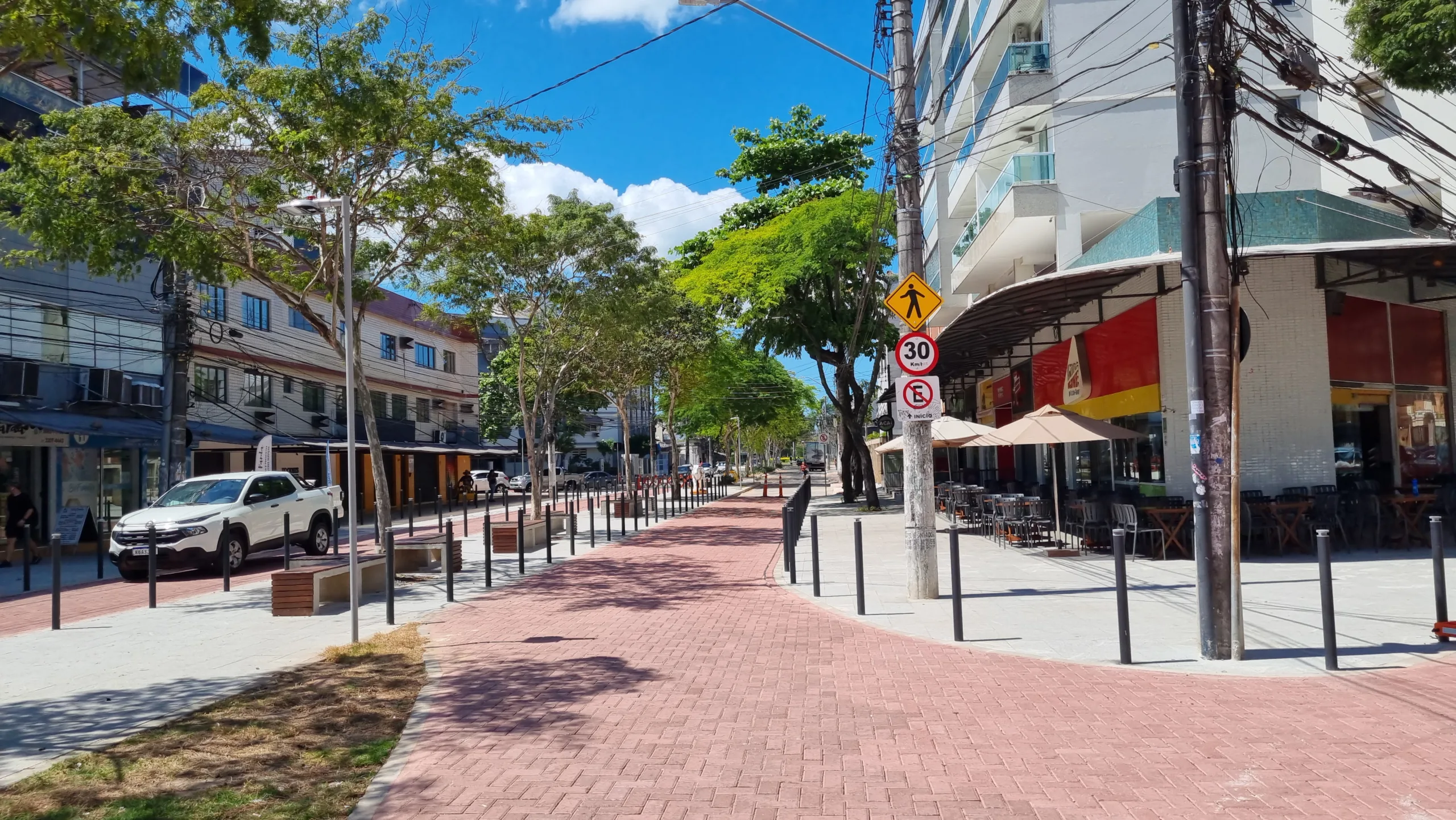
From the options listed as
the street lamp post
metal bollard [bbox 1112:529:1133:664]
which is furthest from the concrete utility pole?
the street lamp post

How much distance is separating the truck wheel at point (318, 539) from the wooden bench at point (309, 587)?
20.2 feet

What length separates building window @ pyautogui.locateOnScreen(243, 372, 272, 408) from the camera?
103 feet

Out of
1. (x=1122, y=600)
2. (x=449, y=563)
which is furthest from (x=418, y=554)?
(x=1122, y=600)

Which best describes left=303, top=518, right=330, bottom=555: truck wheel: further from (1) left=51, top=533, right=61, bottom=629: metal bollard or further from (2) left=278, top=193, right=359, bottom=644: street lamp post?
(2) left=278, top=193, right=359, bottom=644: street lamp post

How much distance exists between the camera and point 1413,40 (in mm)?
11367

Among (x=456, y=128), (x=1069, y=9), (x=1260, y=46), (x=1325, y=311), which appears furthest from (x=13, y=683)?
(x=1069, y=9)

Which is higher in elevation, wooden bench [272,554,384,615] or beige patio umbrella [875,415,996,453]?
beige patio umbrella [875,415,996,453]

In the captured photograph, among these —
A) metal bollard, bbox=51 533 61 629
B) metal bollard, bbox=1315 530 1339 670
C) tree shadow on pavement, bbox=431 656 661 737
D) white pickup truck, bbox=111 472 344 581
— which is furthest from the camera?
white pickup truck, bbox=111 472 344 581

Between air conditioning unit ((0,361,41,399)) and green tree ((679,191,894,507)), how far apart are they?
627 inches

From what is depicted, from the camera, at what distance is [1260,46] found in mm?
8555

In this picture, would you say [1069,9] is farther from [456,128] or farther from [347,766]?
[347,766]

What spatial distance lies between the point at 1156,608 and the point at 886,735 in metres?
5.45

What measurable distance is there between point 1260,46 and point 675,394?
94.0ft

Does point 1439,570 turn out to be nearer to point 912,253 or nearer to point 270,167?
point 912,253
